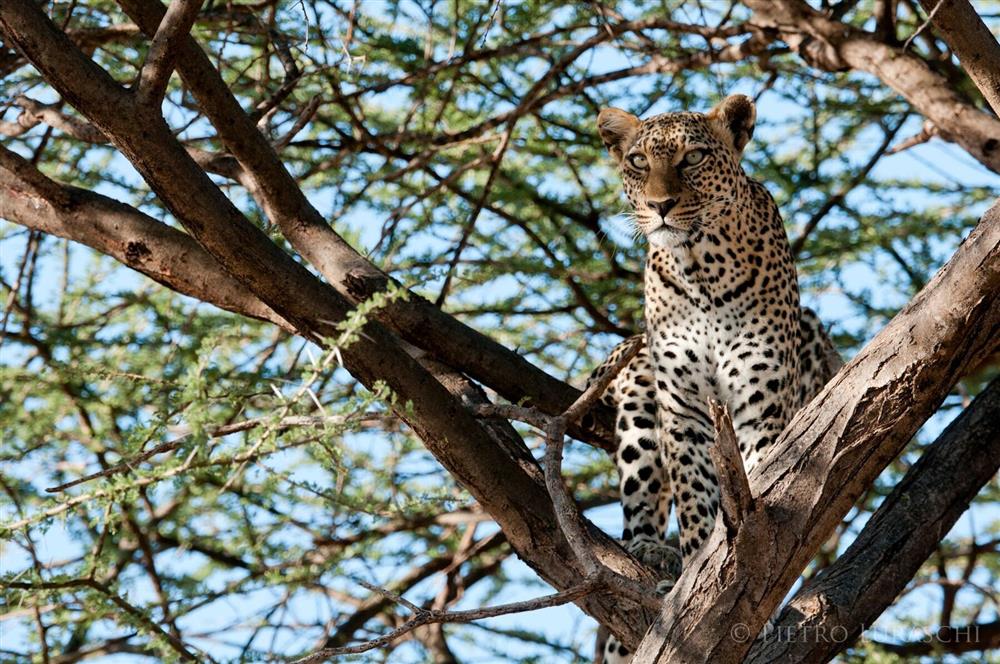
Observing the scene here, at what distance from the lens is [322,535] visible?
8.95 m

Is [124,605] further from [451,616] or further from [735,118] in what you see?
[735,118]

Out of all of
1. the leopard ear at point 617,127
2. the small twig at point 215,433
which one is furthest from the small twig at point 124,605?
the leopard ear at point 617,127

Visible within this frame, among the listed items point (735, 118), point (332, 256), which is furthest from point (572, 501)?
point (735, 118)

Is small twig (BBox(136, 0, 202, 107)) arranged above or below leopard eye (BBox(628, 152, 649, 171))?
below

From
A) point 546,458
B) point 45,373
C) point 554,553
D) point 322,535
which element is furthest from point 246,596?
point 546,458

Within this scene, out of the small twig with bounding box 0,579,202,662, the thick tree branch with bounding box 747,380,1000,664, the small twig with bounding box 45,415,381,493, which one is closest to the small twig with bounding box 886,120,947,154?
the thick tree branch with bounding box 747,380,1000,664

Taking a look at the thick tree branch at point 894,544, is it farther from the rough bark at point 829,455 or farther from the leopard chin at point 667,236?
the leopard chin at point 667,236

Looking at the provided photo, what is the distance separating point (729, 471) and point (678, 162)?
9.55 ft

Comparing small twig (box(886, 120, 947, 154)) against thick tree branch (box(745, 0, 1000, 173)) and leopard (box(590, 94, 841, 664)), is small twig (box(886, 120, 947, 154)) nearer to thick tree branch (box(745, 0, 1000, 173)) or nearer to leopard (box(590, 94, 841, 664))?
thick tree branch (box(745, 0, 1000, 173))

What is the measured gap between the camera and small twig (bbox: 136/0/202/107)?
4.95 m

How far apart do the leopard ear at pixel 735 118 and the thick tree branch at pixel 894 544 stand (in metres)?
1.85

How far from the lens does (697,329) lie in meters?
6.98

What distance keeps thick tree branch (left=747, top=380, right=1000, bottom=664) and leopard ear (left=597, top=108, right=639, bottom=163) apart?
2.19m

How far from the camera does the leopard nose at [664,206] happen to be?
672cm
